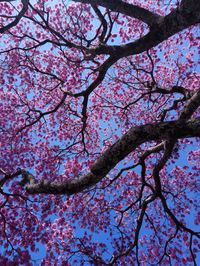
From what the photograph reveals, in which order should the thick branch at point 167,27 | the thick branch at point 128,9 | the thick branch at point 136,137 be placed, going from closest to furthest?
the thick branch at point 136,137 < the thick branch at point 167,27 < the thick branch at point 128,9

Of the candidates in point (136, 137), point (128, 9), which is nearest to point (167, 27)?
point (128, 9)

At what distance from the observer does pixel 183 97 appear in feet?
32.2

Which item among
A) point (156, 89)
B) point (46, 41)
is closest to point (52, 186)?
point (46, 41)

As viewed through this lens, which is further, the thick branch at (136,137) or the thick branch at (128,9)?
the thick branch at (128,9)

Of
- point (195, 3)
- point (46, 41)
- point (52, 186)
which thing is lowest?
point (52, 186)

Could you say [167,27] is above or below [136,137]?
above

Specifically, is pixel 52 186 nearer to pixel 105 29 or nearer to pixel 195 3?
pixel 195 3

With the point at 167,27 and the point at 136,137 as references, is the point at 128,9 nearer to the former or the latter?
the point at 167,27

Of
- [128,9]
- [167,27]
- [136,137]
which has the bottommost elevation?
[136,137]

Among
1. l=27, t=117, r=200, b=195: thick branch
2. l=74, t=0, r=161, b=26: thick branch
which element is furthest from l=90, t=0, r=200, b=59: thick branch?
l=27, t=117, r=200, b=195: thick branch

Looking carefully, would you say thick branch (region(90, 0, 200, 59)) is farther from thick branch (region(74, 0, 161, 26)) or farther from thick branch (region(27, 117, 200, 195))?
thick branch (region(27, 117, 200, 195))

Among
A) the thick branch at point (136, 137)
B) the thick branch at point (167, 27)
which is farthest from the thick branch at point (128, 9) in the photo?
the thick branch at point (136, 137)

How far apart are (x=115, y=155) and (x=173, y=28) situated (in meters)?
2.76

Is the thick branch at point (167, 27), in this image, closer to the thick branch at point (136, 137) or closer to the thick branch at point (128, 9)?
the thick branch at point (128, 9)
